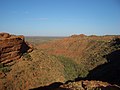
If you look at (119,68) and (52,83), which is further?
(52,83)

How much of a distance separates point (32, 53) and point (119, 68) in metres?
23.7

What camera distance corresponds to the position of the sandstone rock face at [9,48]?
146 ft

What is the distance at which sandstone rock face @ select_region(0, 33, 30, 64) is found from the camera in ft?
146

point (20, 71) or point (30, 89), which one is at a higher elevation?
point (20, 71)

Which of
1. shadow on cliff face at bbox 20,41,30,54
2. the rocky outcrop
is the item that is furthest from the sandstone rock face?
the rocky outcrop

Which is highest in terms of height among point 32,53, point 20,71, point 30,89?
point 32,53

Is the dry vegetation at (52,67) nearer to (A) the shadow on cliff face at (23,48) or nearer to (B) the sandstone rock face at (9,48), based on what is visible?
(A) the shadow on cliff face at (23,48)

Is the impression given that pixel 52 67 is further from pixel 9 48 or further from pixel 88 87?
pixel 88 87

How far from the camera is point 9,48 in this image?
46000 mm

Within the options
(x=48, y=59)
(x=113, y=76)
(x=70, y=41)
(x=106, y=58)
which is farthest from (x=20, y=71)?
(x=70, y=41)

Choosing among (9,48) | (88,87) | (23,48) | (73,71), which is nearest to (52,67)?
→ (73,71)

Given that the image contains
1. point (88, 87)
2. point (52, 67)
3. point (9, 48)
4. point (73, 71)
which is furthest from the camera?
point (73, 71)

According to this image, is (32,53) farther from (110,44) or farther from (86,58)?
(110,44)

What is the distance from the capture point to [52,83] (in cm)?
4425
